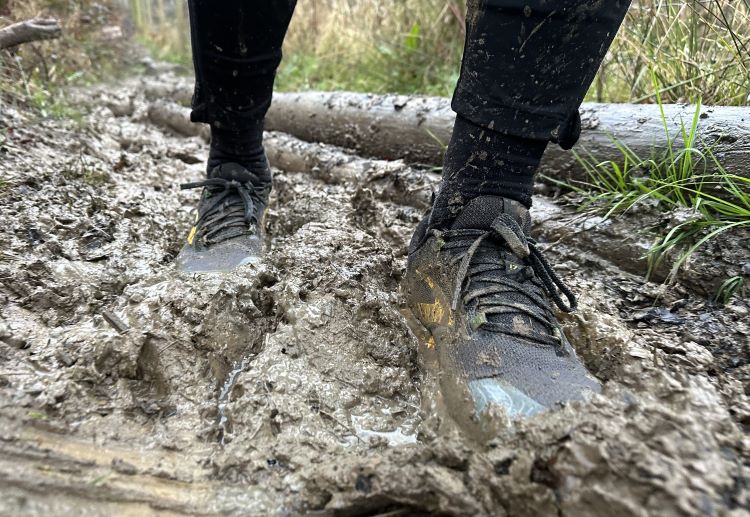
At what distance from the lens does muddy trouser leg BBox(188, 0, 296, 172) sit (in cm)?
129

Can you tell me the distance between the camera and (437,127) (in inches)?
94.2

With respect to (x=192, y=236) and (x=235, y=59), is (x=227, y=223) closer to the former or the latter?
(x=192, y=236)

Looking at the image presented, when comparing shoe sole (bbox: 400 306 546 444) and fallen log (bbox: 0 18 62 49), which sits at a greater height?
fallen log (bbox: 0 18 62 49)

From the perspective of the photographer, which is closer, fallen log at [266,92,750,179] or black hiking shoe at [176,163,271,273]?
black hiking shoe at [176,163,271,273]

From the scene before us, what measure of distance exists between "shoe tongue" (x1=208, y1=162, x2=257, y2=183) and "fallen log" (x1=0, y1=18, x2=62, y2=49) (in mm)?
1575

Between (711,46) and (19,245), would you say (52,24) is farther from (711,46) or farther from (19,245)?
(711,46)

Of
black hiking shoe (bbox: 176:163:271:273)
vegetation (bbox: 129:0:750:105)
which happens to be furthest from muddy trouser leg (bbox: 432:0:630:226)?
vegetation (bbox: 129:0:750:105)

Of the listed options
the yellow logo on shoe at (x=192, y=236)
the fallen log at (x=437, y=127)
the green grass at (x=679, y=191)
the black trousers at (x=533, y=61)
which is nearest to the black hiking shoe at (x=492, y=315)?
the black trousers at (x=533, y=61)

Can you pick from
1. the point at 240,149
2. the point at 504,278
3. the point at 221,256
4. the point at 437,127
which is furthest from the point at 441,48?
the point at 504,278

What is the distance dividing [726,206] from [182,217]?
1.88 m

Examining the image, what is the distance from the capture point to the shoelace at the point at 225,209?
1.54 m

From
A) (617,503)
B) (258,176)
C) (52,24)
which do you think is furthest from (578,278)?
(52,24)

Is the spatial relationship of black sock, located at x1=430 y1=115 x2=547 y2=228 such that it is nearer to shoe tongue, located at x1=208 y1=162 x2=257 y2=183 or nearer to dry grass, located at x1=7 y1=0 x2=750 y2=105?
shoe tongue, located at x1=208 y1=162 x2=257 y2=183

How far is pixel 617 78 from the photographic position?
2.57 m
